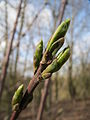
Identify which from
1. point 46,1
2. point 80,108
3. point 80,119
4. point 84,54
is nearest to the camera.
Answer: point 46,1

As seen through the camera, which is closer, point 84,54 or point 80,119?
point 80,119

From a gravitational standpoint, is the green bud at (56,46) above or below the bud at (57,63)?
above

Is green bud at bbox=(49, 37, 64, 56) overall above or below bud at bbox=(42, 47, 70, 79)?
above

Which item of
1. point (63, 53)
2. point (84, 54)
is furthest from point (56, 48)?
point (84, 54)

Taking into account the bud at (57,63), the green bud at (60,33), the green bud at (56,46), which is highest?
the green bud at (60,33)

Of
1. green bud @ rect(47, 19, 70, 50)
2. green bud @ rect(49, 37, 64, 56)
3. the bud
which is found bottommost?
the bud

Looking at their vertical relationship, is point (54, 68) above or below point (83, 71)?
below

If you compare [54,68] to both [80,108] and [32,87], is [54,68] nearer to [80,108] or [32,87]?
[32,87]

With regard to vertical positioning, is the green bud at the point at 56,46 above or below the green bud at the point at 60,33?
below
